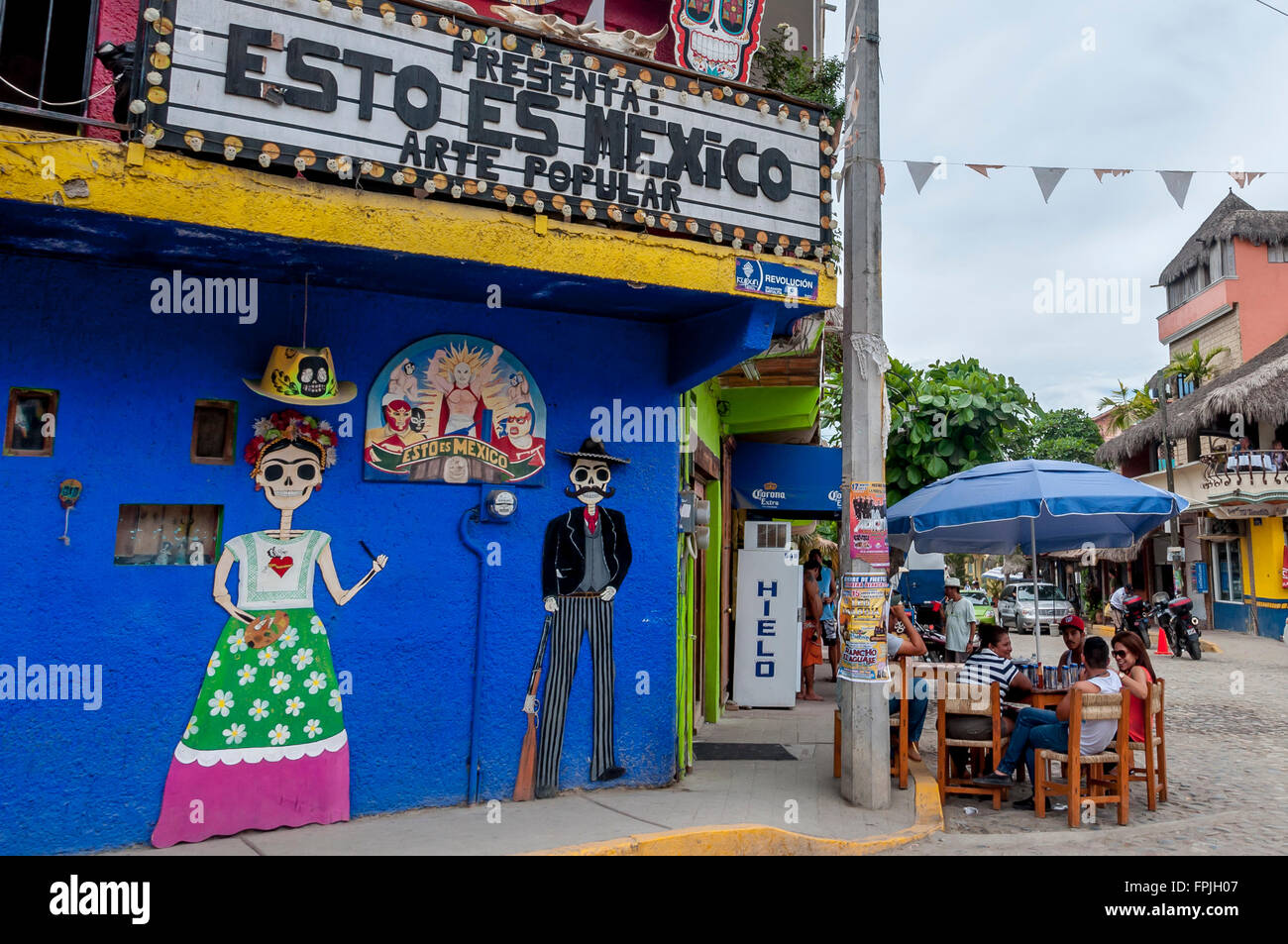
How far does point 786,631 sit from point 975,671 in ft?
13.7

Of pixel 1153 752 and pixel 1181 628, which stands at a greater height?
pixel 1181 628

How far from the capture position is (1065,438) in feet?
194

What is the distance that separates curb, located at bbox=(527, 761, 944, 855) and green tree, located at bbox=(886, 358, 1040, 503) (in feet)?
30.0

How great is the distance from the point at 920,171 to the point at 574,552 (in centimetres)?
409

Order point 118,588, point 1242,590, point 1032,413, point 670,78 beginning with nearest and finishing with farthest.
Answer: point 118,588, point 670,78, point 1032,413, point 1242,590

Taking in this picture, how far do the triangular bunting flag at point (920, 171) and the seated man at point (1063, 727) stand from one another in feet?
12.3

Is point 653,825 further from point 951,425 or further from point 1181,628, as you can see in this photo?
point 1181,628

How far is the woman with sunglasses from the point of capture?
21.5 feet

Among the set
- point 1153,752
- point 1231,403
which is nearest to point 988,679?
point 1153,752

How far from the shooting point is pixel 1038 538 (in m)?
9.34

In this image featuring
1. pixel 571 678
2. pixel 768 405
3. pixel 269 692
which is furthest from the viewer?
pixel 768 405

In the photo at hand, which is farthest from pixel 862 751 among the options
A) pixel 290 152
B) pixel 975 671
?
pixel 290 152

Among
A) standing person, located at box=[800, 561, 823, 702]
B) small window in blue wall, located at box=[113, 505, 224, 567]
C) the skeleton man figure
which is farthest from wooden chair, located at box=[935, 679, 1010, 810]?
standing person, located at box=[800, 561, 823, 702]

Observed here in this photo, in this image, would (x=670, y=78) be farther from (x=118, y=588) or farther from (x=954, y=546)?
(x=954, y=546)
